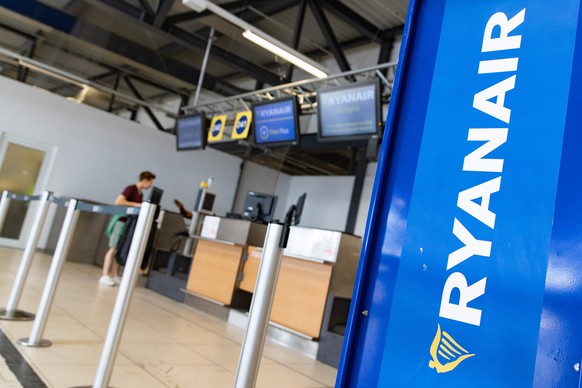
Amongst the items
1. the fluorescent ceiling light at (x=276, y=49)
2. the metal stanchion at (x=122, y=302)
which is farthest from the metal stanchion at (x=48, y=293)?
the fluorescent ceiling light at (x=276, y=49)

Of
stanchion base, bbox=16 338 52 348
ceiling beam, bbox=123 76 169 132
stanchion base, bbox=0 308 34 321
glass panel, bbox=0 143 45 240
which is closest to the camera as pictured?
stanchion base, bbox=16 338 52 348

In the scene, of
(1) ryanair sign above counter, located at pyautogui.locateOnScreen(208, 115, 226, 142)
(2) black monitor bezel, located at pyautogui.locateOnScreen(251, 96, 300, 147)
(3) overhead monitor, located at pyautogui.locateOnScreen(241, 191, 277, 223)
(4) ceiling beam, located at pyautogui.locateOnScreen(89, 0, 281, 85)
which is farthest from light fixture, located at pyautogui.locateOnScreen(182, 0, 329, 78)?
(1) ryanair sign above counter, located at pyautogui.locateOnScreen(208, 115, 226, 142)

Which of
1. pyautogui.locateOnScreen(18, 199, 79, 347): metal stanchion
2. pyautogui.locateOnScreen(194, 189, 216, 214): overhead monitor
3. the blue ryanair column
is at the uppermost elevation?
pyautogui.locateOnScreen(194, 189, 216, 214): overhead monitor

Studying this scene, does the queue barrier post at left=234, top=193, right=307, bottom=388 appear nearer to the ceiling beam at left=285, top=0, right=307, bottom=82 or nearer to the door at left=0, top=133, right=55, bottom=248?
the ceiling beam at left=285, top=0, right=307, bottom=82

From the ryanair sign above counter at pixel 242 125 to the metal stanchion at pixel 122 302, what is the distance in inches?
202

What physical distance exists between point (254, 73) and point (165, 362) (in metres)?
6.77

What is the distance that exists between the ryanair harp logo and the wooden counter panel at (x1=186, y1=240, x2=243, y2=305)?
384 cm

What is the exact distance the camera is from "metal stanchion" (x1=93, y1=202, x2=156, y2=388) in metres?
1.89

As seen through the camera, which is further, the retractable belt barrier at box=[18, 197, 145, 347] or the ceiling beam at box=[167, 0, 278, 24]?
the ceiling beam at box=[167, 0, 278, 24]

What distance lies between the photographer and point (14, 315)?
292cm

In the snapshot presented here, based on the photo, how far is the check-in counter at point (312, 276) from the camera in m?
3.71

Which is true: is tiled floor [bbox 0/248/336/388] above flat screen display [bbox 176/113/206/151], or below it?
below

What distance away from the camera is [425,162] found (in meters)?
1.03

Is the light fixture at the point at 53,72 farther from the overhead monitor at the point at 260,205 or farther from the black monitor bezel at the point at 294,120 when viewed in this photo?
the overhead monitor at the point at 260,205
